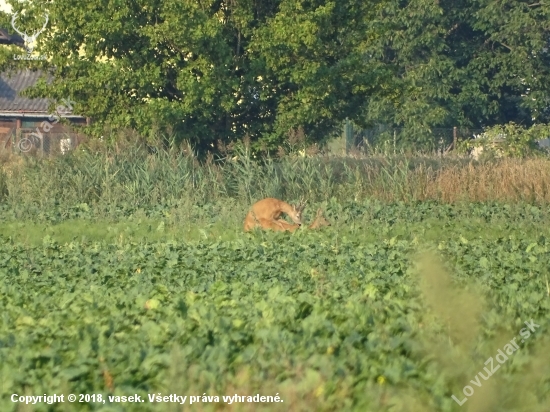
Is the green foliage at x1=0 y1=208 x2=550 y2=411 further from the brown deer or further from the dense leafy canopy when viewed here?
the dense leafy canopy

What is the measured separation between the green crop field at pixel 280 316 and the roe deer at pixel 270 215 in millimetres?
505

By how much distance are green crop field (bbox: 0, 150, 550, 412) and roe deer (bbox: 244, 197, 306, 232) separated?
0.50 meters

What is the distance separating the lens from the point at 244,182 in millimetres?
20078

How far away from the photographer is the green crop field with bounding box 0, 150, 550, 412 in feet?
19.1

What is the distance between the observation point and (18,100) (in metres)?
39.2

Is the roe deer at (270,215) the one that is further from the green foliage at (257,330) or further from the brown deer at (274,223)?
the green foliage at (257,330)

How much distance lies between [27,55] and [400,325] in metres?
17.7

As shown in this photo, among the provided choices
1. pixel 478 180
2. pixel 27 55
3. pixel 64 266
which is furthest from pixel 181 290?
pixel 27 55

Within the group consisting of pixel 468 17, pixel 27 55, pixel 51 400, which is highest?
pixel 468 17

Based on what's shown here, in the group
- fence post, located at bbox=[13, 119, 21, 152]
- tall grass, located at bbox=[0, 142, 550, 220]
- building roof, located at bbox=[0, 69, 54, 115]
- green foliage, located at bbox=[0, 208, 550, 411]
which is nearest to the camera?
green foliage, located at bbox=[0, 208, 550, 411]

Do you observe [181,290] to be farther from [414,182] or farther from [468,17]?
[468,17]

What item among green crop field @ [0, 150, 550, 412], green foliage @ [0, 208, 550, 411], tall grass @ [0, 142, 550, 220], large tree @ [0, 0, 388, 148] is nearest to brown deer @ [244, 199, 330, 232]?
green crop field @ [0, 150, 550, 412]

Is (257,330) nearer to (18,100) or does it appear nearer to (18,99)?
(18,100)

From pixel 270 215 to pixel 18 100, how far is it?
25.3m
